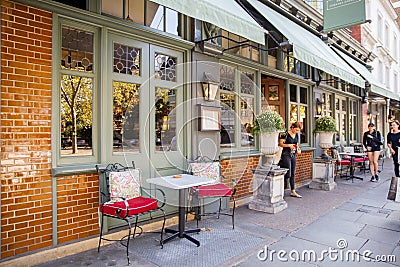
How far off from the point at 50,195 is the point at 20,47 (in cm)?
159

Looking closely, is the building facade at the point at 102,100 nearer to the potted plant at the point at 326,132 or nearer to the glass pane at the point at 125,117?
the glass pane at the point at 125,117

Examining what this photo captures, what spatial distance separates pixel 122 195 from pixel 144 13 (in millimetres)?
2579

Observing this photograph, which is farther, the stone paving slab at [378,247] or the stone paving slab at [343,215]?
the stone paving slab at [343,215]

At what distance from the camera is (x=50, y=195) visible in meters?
3.01

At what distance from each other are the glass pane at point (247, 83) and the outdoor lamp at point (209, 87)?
3.82 ft

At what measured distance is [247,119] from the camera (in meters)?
5.80

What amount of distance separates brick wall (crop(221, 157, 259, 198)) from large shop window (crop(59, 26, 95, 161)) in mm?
2498

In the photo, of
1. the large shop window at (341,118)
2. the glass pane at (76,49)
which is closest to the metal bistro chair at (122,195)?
the glass pane at (76,49)

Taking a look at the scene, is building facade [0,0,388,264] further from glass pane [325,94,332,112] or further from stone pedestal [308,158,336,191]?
glass pane [325,94,332,112]

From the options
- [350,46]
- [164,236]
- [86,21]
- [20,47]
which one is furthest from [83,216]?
[350,46]

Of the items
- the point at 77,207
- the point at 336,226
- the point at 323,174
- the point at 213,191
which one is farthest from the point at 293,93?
the point at 77,207

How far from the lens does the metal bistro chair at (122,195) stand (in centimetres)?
302

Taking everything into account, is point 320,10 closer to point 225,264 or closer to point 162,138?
point 162,138

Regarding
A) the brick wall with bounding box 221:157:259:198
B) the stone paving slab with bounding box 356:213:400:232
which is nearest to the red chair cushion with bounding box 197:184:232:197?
the brick wall with bounding box 221:157:259:198
